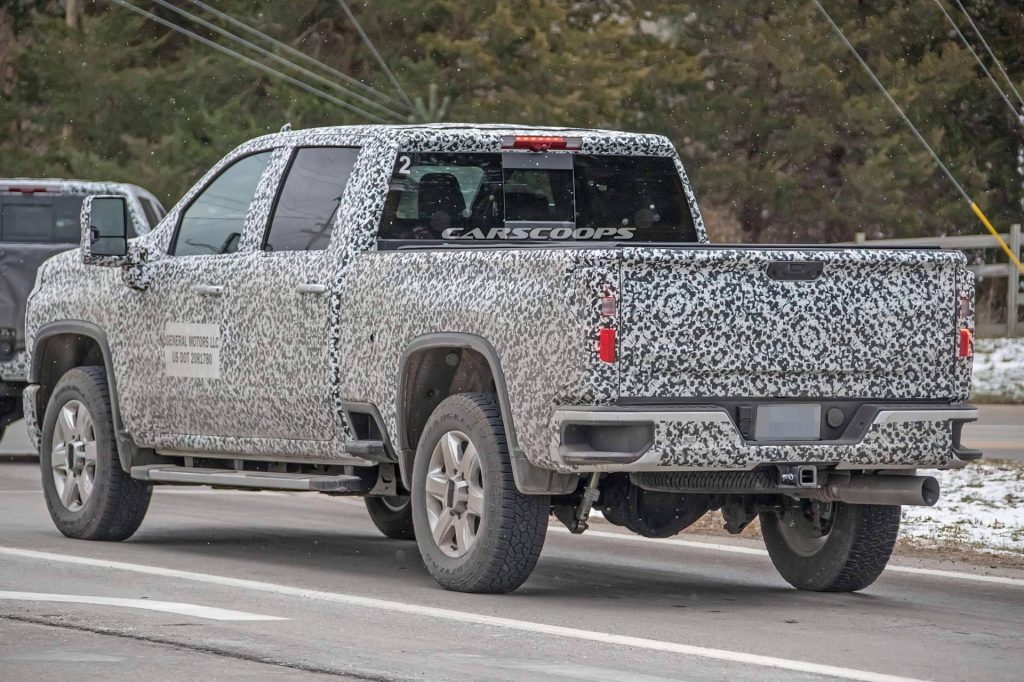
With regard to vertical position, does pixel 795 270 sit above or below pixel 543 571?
above

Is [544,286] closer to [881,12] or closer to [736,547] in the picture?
[736,547]

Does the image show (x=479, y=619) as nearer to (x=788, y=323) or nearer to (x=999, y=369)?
(x=788, y=323)

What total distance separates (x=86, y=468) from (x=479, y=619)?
3.88 metres

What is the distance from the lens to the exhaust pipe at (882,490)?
9141 mm

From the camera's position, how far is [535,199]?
10.8 m

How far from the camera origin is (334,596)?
366 inches

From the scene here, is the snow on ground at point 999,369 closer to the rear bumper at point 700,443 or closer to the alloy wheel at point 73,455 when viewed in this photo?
the alloy wheel at point 73,455

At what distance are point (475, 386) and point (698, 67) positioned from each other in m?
33.8

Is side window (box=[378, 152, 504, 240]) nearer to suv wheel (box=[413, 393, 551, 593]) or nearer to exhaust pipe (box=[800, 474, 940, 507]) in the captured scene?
suv wheel (box=[413, 393, 551, 593])

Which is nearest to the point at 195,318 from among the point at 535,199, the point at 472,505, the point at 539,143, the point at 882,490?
the point at 535,199

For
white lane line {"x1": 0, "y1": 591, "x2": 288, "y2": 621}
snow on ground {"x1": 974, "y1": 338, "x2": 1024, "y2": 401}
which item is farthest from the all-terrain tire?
snow on ground {"x1": 974, "y1": 338, "x2": 1024, "y2": 401}

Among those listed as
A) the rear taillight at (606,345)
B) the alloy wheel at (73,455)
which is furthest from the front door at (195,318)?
the rear taillight at (606,345)

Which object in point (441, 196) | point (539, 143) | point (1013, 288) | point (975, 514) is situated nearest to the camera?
point (441, 196)

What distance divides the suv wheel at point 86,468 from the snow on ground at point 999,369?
15493 millimetres
